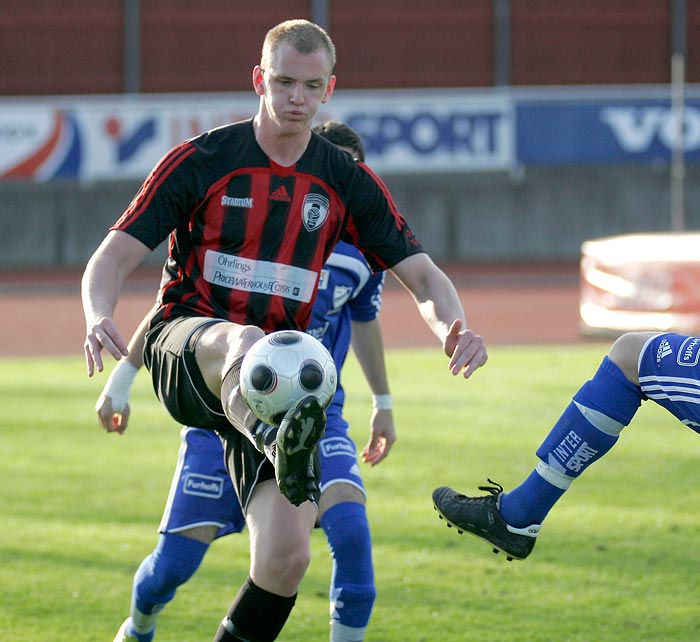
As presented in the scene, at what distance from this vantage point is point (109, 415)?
4.77 metres

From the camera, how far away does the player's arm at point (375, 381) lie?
17.9 ft

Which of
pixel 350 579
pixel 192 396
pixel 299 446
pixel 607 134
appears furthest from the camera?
pixel 607 134

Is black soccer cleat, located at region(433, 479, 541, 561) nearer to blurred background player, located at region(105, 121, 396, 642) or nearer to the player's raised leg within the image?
the player's raised leg

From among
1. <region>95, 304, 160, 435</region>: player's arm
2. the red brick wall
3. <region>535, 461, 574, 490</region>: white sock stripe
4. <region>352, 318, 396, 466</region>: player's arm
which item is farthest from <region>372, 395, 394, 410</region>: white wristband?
the red brick wall

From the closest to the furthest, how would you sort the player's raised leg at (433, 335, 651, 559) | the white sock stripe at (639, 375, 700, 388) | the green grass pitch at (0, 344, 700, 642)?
the white sock stripe at (639, 375, 700, 388), the player's raised leg at (433, 335, 651, 559), the green grass pitch at (0, 344, 700, 642)

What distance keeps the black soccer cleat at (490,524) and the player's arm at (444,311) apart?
51 cm

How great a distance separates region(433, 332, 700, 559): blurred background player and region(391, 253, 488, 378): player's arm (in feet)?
1.30

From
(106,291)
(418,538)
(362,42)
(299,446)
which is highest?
(362,42)

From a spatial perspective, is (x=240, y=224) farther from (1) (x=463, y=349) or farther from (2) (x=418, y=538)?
(2) (x=418, y=538)

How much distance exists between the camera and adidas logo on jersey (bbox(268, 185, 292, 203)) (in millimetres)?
4270

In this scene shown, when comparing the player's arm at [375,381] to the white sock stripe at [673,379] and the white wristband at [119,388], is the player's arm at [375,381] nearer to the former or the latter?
the white wristband at [119,388]

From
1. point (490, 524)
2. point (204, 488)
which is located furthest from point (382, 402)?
point (490, 524)

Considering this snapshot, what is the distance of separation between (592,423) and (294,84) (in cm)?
141

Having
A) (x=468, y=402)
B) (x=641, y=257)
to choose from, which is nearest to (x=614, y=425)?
(x=468, y=402)
